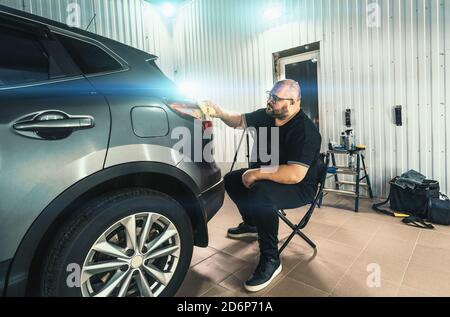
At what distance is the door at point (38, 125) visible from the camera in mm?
828

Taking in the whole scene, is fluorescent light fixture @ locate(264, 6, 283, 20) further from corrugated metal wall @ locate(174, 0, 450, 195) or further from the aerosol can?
the aerosol can

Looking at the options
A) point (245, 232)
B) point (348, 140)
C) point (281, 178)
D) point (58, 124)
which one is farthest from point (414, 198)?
point (58, 124)

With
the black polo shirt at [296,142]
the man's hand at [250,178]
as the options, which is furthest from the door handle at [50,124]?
the black polo shirt at [296,142]

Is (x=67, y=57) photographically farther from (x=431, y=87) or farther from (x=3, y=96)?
(x=431, y=87)

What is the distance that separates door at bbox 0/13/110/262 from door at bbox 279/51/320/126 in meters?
3.18

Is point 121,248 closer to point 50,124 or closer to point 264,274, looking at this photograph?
point 50,124

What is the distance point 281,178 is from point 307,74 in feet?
8.71

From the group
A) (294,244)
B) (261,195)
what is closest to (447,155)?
(294,244)

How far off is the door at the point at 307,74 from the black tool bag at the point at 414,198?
1393 millimetres

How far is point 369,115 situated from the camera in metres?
3.12

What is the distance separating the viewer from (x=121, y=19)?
14.0 ft

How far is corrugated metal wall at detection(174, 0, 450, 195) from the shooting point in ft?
8.80

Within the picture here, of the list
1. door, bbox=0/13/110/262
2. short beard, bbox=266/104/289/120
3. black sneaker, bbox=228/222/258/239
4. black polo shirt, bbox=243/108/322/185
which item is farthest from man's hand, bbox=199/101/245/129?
door, bbox=0/13/110/262

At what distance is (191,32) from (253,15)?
1.41 metres
